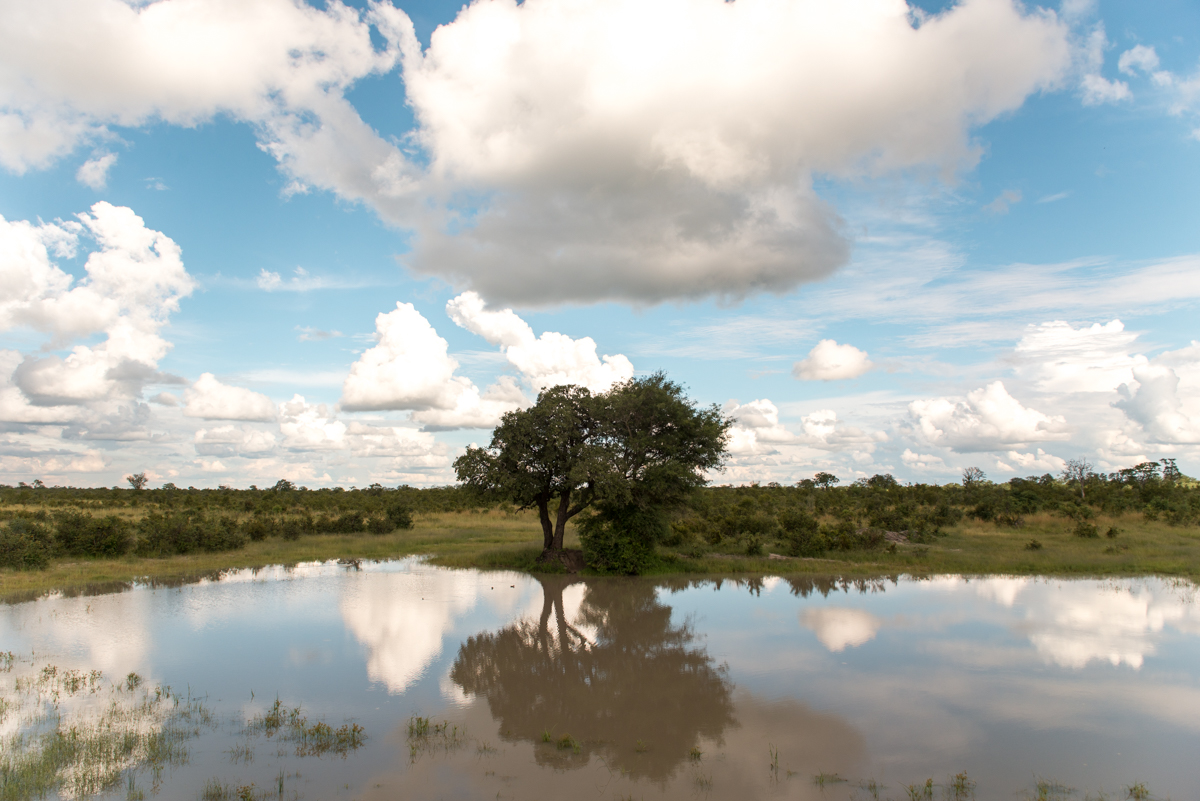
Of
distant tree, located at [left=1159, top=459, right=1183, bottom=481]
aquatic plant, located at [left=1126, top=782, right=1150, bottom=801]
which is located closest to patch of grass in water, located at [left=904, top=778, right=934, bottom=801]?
aquatic plant, located at [left=1126, top=782, right=1150, bottom=801]

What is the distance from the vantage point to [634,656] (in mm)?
13977

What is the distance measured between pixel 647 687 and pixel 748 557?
17.1 m

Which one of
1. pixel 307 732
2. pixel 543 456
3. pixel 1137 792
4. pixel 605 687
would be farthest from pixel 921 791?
pixel 543 456

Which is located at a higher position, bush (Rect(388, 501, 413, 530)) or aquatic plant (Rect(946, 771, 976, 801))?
bush (Rect(388, 501, 413, 530))

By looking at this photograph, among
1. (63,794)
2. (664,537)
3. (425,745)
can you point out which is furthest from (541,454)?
(63,794)

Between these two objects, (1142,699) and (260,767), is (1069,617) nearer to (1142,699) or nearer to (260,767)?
(1142,699)

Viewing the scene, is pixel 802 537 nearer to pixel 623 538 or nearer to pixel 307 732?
pixel 623 538

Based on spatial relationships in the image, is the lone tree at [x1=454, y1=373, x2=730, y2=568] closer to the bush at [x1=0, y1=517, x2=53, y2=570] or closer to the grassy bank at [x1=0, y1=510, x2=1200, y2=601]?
the grassy bank at [x1=0, y1=510, x2=1200, y2=601]

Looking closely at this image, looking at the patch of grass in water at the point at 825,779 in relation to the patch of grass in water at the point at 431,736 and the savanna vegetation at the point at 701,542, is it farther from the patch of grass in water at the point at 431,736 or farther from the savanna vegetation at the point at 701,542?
the savanna vegetation at the point at 701,542

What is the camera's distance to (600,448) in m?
24.5

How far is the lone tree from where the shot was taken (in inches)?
973

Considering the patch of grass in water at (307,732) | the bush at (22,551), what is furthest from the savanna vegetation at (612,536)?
the patch of grass in water at (307,732)

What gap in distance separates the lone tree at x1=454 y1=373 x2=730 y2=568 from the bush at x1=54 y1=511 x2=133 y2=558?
14434mm

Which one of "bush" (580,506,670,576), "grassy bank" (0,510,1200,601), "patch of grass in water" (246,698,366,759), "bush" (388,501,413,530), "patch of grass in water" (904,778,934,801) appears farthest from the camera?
"bush" (388,501,413,530)
